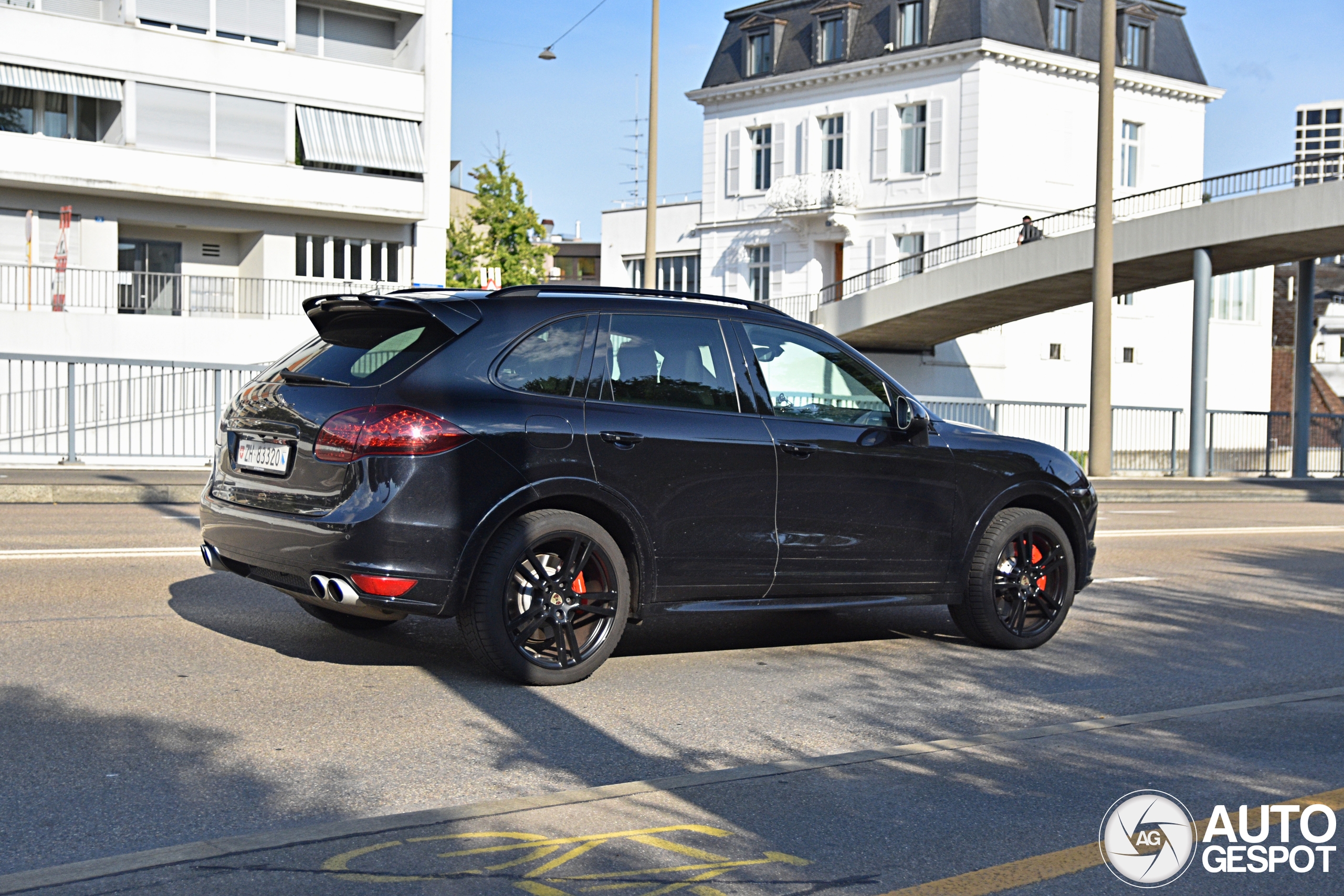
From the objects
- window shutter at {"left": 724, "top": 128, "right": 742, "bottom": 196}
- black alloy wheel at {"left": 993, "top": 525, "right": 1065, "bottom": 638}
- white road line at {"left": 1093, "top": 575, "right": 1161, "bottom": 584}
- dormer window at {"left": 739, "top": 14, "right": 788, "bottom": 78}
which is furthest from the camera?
window shutter at {"left": 724, "top": 128, "right": 742, "bottom": 196}

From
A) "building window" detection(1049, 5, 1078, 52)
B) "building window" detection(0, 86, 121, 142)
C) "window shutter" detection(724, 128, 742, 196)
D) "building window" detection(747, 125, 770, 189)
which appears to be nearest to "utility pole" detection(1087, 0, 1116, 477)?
"building window" detection(1049, 5, 1078, 52)

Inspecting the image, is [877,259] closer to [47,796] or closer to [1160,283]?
[1160,283]

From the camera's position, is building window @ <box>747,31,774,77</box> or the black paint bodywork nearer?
the black paint bodywork

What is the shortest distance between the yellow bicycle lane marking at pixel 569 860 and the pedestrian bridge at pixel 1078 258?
91.7ft

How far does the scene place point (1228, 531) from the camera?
50.1 ft

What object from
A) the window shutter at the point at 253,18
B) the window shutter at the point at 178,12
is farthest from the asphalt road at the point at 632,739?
the window shutter at the point at 253,18

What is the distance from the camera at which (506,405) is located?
6.11 metres

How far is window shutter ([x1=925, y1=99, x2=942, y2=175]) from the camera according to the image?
46.8 m

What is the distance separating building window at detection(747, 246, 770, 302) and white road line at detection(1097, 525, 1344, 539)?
1424 inches

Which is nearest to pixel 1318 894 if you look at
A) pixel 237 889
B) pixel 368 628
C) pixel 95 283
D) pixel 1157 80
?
pixel 237 889

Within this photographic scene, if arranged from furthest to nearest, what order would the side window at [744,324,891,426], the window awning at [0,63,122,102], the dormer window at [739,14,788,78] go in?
the dormer window at [739,14,788,78] → the window awning at [0,63,122,102] → the side window at [744,324,891,426]

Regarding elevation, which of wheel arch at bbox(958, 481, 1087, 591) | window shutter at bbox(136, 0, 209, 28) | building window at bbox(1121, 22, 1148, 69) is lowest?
wheel arch at bbox(958, 481, 1087, 591)

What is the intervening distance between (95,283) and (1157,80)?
116 feet

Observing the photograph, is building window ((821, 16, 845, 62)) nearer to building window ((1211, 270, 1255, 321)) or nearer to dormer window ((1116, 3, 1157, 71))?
dormer window ((1116, 3, 1157, 71))
